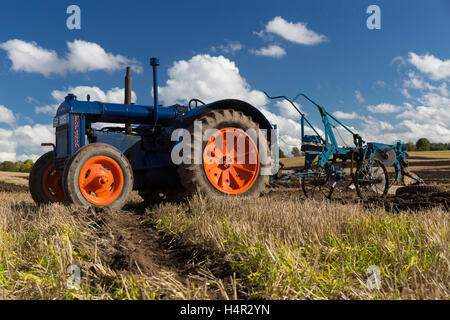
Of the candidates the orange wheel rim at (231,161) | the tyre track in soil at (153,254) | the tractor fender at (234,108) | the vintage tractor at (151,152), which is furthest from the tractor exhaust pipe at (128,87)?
the tyre track in soil at (153,254)

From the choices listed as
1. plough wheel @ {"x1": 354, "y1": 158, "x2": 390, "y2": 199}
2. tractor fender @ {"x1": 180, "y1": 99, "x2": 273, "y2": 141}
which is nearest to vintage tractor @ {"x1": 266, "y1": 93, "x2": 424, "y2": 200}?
plough wheel @ {"x1": 354, "y1": 158, "x2": 390, "y2": 199}

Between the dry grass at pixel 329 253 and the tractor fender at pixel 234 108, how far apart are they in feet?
6.74

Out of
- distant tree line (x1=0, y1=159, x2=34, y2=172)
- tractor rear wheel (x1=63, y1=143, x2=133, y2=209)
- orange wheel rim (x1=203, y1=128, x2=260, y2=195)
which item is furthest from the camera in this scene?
distant tree line (x1=0, y1=159, x2=34, y2=172)

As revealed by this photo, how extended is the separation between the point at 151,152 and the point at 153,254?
317cm

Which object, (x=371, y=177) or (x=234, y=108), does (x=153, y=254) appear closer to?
(x=234, y=108)

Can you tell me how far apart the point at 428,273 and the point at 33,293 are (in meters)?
2.36

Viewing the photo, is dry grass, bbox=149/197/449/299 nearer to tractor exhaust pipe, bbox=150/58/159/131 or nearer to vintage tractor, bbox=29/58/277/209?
vintage tractor, bbox=29/58/277/209

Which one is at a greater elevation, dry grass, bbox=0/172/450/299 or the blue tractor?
the blue tractor

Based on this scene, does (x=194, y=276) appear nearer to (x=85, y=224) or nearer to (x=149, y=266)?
(x=149, y=266)

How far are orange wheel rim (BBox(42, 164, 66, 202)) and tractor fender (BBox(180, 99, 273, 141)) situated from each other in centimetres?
239

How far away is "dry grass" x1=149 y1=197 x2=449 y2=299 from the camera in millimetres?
2174

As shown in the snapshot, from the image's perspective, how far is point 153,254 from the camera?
10.5 ft
